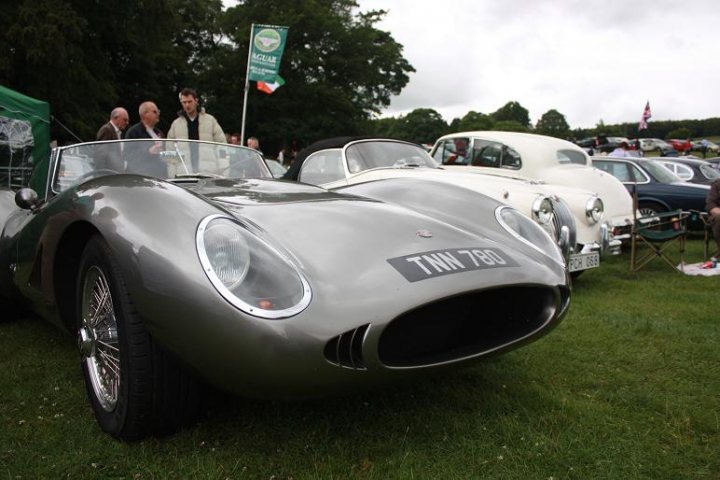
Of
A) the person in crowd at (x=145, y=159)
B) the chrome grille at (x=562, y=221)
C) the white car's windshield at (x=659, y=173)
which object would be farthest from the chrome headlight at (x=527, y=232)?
the white car's windshield at (x=659, y=173)

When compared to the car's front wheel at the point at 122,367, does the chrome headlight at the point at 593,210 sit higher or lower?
higher

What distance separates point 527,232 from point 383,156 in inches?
152

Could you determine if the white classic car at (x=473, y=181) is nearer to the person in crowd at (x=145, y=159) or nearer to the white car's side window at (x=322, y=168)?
the white car's side window at (x=322, y=168)

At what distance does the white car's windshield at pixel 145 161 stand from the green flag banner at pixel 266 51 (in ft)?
31.4

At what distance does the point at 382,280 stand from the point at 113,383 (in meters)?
1.12

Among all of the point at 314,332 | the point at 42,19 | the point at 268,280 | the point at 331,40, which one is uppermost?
the point at 331,40

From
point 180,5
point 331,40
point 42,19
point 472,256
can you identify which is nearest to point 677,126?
point 331,40

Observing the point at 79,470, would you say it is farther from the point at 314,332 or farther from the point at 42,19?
the point at 42,19

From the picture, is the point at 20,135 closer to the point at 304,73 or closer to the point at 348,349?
the point at 348,349

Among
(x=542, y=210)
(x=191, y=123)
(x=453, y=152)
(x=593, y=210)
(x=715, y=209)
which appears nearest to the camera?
(x=542, y=210)

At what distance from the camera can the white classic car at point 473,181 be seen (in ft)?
15.8

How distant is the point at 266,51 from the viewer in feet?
42.1

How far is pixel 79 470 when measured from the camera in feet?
6.37

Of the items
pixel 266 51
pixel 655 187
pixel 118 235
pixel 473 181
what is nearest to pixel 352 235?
pixel 118 235
